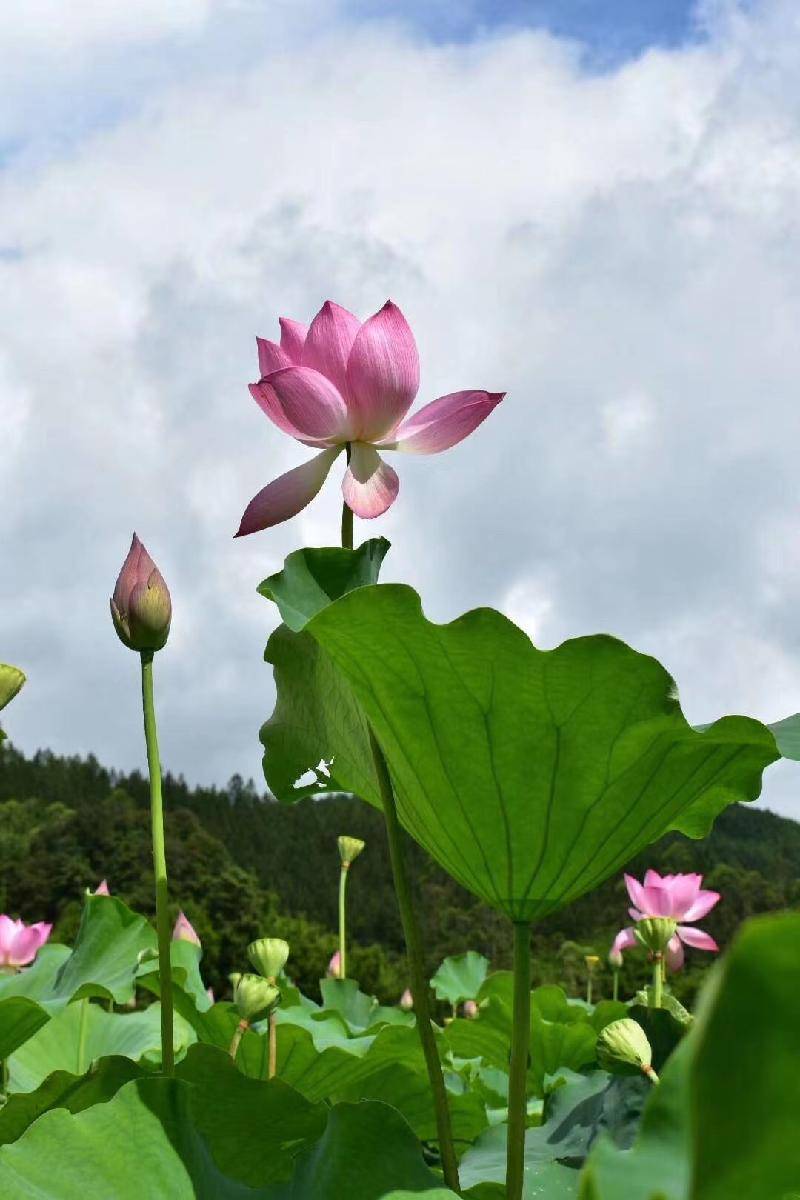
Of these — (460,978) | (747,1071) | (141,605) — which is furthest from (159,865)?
(460,978)

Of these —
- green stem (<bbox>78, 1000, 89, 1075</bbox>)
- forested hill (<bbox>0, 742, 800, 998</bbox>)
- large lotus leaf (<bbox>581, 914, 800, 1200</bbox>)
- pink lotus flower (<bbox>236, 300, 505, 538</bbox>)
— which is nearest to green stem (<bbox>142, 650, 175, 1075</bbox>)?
pink lotus flower (<bbox>236, 300, 505, 538</bbox>)

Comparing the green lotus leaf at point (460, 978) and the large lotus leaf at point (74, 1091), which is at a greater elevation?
the green lotus leaf at point (460, 978)

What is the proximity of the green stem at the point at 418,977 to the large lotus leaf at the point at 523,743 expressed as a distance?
3cm

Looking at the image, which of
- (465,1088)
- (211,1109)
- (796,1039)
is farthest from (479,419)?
(465,1088)

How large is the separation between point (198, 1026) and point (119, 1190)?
3.86 feet

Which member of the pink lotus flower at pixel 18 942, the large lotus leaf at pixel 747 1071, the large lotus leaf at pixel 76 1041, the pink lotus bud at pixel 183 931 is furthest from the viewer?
the pink lotus bud at pixel 183 931

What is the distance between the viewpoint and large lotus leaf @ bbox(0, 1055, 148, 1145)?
100 centimetres

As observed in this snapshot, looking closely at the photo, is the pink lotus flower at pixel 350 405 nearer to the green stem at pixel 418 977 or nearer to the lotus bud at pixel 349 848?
the green stem at pixel 418 977

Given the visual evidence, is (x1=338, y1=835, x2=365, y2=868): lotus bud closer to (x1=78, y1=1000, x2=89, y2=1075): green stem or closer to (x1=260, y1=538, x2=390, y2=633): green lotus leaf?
(x1=78, y1=1000, x2=89, y2=1075): green stem

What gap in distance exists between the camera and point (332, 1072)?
1645 mm

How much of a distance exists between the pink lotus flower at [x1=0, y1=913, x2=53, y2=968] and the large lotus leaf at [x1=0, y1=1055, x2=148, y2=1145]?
1456 mm

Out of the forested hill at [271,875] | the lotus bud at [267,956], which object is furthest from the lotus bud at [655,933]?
the forested hill at [271,875]

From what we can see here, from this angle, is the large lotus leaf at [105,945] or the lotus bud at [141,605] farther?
the large lotus leaf at [105,945]

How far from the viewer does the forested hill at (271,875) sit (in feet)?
39.6
